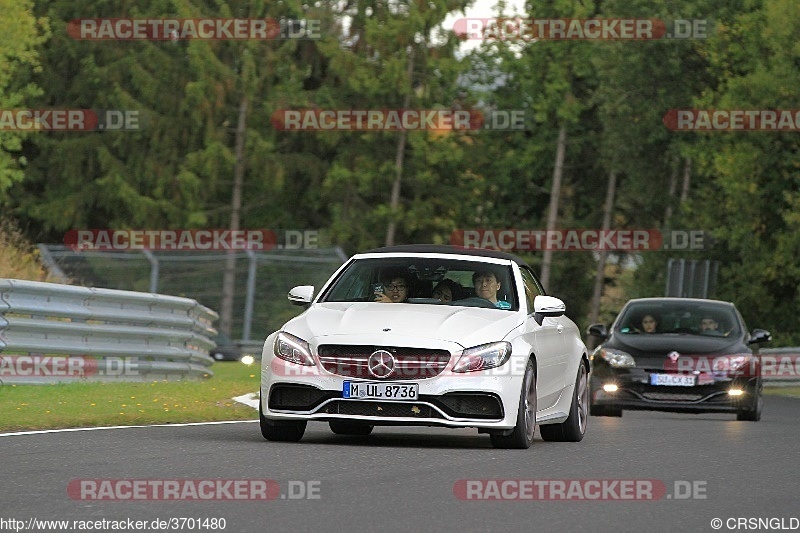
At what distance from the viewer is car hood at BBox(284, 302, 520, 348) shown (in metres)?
13.7

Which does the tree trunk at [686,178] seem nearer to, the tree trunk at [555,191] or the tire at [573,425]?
the tree trunk at [555,191]

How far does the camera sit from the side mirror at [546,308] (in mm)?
14750

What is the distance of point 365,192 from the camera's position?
68250mm

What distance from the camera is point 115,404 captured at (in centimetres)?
1753

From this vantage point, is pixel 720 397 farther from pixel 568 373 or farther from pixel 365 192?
pixel 365 192

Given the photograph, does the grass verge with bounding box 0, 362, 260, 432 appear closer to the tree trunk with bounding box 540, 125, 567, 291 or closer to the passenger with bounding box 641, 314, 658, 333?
the passenger with bounding box 641, 314, 658, 333

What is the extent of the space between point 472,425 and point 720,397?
796cm

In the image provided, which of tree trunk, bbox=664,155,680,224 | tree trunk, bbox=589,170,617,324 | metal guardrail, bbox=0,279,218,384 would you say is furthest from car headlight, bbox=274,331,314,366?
tree trunk, bbox=589,170,617,324

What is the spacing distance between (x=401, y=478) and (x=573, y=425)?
460cm

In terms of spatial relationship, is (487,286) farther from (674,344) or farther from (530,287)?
(674,344)

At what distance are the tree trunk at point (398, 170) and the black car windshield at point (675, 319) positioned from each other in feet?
144

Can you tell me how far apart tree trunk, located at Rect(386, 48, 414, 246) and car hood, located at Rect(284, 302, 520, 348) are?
5208cm

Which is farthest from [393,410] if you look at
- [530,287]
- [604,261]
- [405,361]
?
[604,261]

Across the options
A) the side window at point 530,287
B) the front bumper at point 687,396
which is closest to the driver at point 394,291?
the side window at point 530,287
